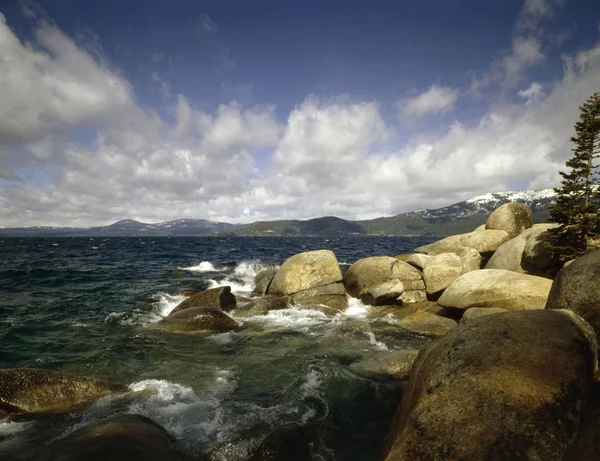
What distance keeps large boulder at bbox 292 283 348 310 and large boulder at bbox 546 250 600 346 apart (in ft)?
40.8

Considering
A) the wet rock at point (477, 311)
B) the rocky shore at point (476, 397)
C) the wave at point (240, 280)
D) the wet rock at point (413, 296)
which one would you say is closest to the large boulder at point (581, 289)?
the rocky shore at point (476, 397)

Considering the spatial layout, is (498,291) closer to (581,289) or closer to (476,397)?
(581,289)

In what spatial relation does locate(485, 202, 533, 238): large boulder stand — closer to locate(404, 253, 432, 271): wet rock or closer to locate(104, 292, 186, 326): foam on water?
locate(404, 253, 432, 271): wet rock

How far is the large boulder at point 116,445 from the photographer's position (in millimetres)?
5094

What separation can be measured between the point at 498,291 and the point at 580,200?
861 centimetres

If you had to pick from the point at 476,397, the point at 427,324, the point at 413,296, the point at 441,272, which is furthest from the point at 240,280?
the point at 476,397

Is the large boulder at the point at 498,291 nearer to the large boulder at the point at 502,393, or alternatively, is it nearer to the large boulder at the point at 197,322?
the large boulder at the point at 502,393

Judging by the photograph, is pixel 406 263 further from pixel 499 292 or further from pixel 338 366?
pixel 338 366

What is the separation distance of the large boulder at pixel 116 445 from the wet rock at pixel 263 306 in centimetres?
1124

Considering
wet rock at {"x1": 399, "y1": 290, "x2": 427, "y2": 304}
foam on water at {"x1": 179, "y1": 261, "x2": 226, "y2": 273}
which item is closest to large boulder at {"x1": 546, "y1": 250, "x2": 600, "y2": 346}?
wet rock at {"x1": 399, "y1": 290, "x2": 427, "y2": 304}

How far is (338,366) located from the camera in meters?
10.4

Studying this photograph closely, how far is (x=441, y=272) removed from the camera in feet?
60.1

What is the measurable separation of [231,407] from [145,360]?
4.95 m

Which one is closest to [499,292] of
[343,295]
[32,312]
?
[343,295]
